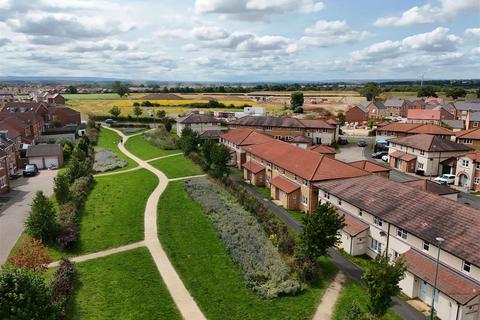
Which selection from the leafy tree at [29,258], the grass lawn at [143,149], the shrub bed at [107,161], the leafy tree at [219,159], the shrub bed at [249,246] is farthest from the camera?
the grass lawn at [143,149]

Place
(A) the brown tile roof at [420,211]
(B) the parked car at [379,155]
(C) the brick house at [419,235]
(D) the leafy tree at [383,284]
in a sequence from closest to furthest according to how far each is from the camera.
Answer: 1. (D) the leafy tree at [383,284]
2. (C) the brick house at [419,235]
3. (A) the brown tile roof at [420,211]
4. (B) the parked car at [379,155]

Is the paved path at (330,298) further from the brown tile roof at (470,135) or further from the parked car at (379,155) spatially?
the brown tile roof at (470,135)

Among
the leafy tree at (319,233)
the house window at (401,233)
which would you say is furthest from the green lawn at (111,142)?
the house window at (401,233)

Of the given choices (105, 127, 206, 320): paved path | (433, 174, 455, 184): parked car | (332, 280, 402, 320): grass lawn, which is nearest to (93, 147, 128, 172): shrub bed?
(105, 127, 206, 320): paved path

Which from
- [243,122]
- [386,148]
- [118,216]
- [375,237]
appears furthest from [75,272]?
[386,148]

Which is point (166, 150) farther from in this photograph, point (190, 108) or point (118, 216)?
point (190, 108)

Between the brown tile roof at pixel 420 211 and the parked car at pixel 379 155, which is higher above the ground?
the brown tile roof at pixel 420 211
